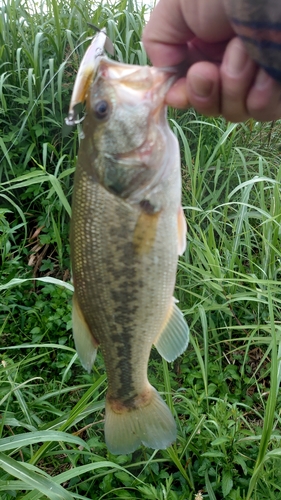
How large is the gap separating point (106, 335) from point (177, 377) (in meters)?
1.35

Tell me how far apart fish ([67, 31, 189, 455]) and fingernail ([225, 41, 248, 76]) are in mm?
169

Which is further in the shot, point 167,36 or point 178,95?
point 167,36

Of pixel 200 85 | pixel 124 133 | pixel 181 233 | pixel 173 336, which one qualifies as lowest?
pixel 173 336

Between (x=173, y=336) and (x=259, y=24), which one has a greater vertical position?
(x=259, y=24)

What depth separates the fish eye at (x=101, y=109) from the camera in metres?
1.38

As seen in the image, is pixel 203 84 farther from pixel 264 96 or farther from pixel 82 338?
pixel 82 338


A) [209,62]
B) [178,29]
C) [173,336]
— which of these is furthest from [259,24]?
[173,336]

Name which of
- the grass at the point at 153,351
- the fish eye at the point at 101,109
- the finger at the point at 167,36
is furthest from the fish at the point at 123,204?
the grass at the point at 153,351

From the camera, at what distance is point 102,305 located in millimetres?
1427

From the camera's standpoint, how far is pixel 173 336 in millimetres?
1478

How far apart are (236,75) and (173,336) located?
0.79 metres

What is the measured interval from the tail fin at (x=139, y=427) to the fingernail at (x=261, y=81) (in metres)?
1.01

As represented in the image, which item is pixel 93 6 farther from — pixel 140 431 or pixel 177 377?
pixel 140 431

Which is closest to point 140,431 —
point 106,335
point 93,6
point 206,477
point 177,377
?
point 106,335
